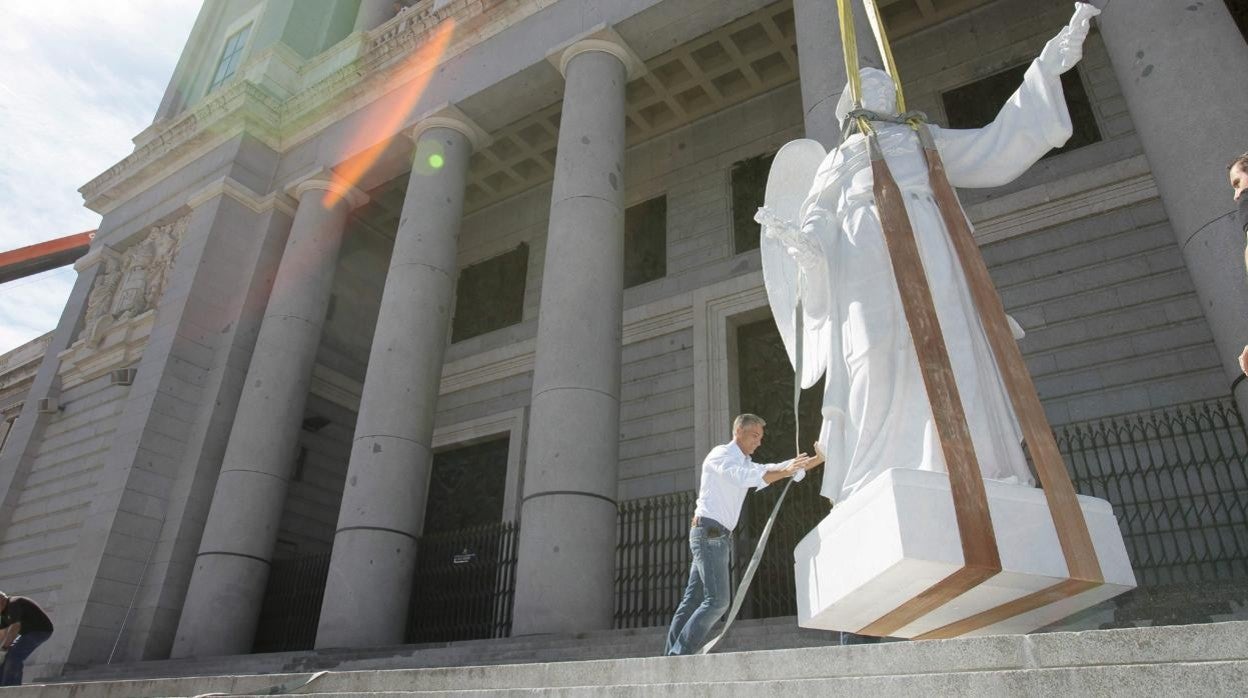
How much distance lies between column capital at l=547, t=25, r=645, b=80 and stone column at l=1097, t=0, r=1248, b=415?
6.14 meters

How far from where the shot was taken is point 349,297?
17.0m

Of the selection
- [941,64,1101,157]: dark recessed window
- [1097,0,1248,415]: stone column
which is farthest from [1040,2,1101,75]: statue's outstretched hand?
[941,64,1101,157]: dark recessed window

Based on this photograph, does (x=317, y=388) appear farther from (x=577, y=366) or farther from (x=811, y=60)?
(x=811, y=60)

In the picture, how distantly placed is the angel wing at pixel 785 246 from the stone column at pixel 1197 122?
339cm

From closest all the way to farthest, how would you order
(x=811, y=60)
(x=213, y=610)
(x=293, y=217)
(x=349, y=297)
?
(x=811, y=60) < (x=213, y=610) < (x=293, y=217) < (x=349, y=297)

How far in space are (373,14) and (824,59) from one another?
10.9 metres

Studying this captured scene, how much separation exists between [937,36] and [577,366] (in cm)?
892

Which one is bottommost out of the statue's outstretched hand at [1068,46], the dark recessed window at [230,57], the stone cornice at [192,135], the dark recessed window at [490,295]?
the statue's outstretched hand at [1068,46]

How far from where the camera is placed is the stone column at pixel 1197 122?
5910 millimetres

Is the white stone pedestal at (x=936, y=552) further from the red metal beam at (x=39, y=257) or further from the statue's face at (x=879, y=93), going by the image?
the red metal beam at (x=39, y=257)

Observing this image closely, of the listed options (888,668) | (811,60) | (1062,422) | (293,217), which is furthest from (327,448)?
(888,668)

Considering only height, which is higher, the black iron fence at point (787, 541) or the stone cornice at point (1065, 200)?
the stone cornice at point (1065, 200)

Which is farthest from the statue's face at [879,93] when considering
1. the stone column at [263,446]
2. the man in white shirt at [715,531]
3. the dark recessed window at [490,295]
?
the dark recessed window at [490,295]

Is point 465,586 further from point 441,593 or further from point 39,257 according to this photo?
point 39,257
